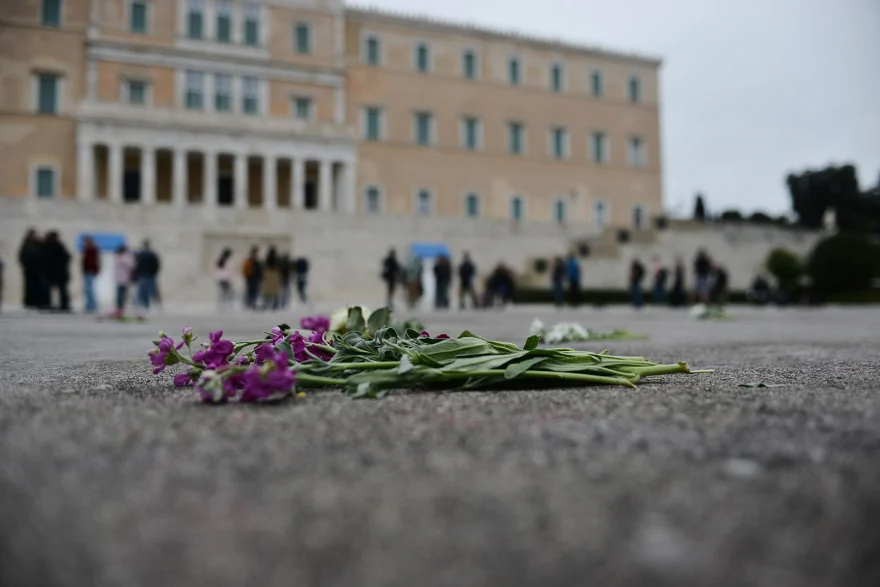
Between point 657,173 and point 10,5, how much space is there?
124ft

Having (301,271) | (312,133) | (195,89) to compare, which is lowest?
(301,271)

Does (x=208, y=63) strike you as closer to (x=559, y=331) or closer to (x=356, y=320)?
(x=559, y=331)

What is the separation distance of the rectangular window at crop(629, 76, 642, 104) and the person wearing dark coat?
128 ft

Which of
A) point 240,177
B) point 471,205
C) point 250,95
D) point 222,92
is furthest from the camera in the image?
point 471,205

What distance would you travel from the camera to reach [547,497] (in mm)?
1135

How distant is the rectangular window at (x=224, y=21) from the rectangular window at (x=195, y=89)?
2.49 m

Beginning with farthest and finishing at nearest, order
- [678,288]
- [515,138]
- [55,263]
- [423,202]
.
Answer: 1. [515,138]
2. [423,202]
3. [678,288]
4. [55,263]

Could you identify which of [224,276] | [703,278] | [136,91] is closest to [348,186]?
[136,91]

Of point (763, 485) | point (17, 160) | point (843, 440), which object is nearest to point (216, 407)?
point (763, 485)

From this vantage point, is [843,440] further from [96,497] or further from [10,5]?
[10,5]

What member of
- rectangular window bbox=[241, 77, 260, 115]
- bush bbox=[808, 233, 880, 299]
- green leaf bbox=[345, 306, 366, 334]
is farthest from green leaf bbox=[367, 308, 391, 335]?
rectangular window bbox=[241, 77, 260, 115]

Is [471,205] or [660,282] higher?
[471,205]

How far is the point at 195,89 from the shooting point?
35.1 m

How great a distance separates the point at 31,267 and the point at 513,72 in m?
33.0
